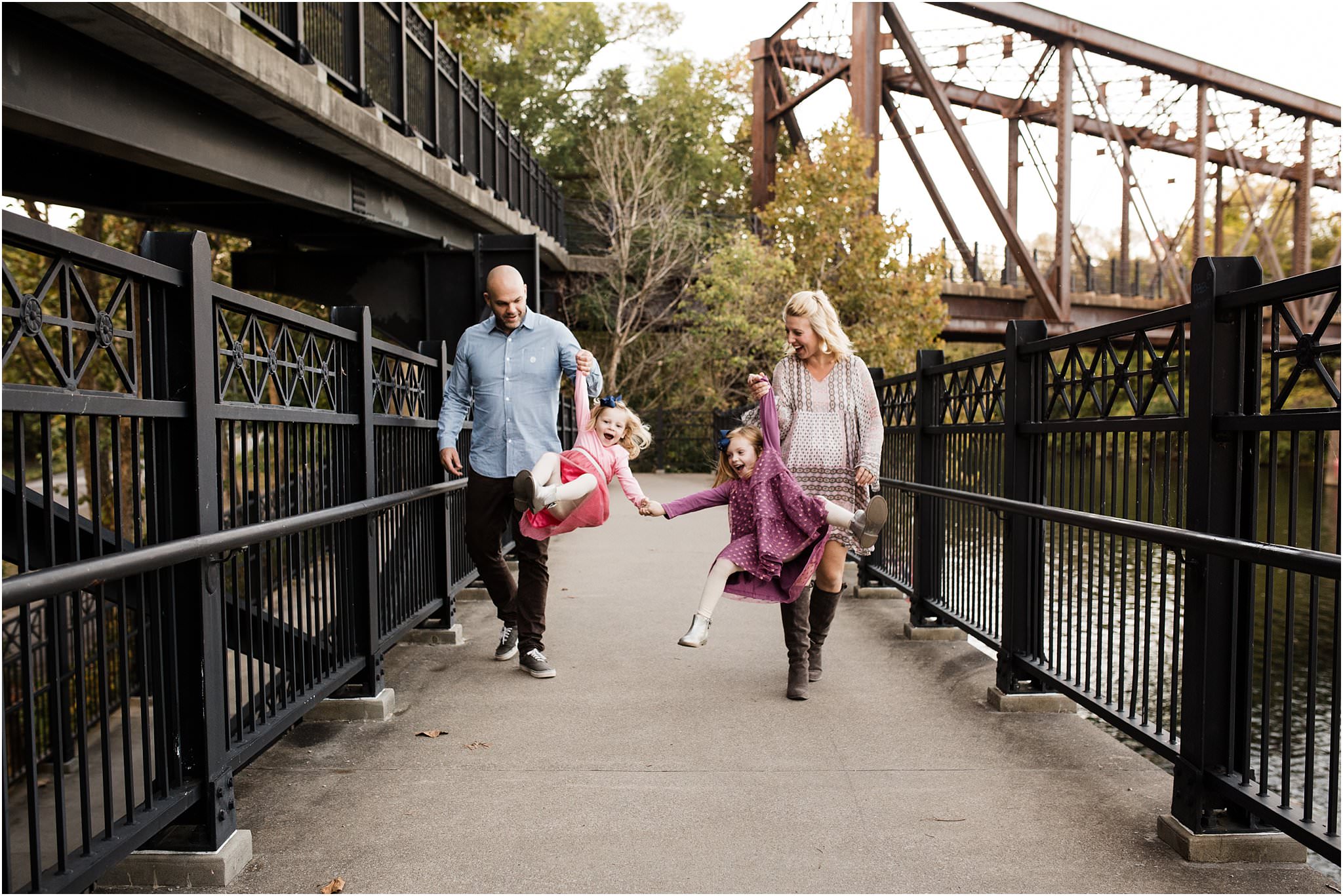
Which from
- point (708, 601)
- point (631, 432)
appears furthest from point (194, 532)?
Answer: point (631, 432)

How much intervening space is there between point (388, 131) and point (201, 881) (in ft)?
32.8

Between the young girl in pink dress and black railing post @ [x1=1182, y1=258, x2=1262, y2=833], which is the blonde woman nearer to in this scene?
the young girl in pink dress

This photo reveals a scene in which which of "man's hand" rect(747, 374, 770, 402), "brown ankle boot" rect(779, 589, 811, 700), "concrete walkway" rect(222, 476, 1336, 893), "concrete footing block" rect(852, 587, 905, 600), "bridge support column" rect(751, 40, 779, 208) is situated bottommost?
"concrete footing block" rect(852, 587, 905, 600)

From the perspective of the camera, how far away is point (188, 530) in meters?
3.14

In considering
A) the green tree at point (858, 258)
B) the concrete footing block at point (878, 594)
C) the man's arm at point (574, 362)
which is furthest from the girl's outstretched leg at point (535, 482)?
the green tree at point (858, 258)

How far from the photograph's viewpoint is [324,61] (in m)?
10.4

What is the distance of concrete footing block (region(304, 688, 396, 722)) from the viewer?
4793mm

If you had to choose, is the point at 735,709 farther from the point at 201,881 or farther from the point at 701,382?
the point at 701,382

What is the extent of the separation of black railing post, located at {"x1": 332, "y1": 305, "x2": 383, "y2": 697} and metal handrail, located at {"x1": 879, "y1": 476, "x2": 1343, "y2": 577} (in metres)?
3.05

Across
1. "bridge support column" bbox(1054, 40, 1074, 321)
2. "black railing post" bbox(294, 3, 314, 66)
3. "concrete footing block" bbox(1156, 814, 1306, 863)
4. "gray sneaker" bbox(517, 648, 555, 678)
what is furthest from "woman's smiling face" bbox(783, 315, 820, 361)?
"bridge support column" bbox(1054, 40, 1074, 321)

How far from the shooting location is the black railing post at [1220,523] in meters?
3.22

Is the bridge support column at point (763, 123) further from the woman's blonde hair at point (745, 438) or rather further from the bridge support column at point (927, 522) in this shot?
the woman's blonde hair at point (745, 438)

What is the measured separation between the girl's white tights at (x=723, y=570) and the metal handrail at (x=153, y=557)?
5.40 ft

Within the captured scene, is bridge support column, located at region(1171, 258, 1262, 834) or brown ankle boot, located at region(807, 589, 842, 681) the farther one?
brown ankle boot, located at region(807, 589, 842, 681)
